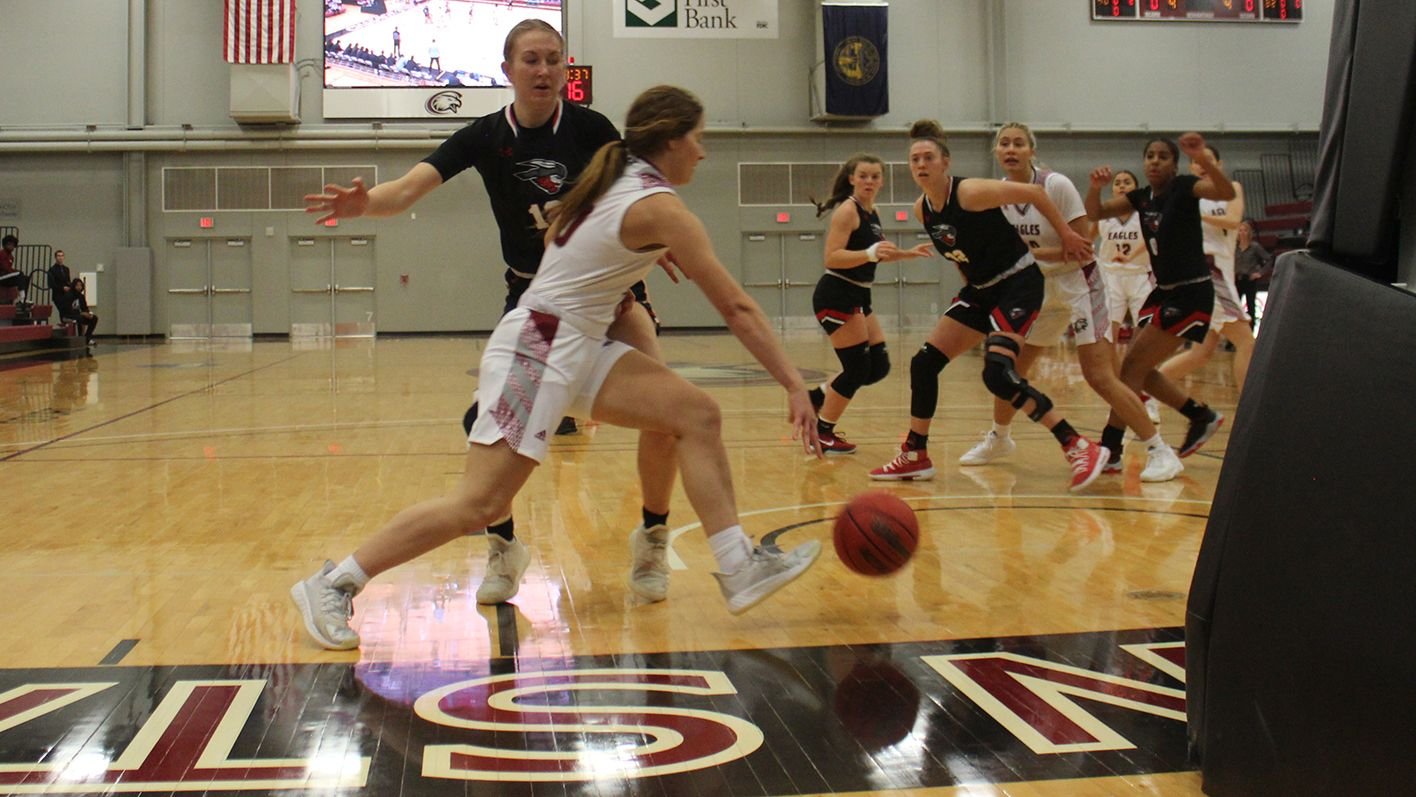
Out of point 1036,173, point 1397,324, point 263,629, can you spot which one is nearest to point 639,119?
point 263,629

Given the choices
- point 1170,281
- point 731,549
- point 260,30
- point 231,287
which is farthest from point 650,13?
point 231,287

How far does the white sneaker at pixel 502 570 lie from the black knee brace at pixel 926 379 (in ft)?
9.90

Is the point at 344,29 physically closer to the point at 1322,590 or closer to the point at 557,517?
the point at 557,517

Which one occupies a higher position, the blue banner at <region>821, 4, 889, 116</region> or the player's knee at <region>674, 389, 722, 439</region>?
the blue banner at <region>821, 4, 889, 116</region>

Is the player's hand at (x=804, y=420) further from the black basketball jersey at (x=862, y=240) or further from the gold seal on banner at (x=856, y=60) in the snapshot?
the gold seal on banner at (x=856, y=60)

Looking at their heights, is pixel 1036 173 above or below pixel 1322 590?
above

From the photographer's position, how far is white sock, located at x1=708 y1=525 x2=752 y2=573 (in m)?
3.44

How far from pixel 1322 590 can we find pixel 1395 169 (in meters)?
0.75

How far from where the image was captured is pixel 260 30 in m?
22.8

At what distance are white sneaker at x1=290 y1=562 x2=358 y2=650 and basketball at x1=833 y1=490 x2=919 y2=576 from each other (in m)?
1.44

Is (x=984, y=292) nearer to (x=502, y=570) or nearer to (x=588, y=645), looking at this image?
(x=502, y=570)

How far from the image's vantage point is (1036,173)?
6.48 meters

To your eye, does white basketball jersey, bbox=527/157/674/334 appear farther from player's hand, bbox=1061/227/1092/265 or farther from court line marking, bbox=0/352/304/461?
court line marking, bbox=0/352/304/461

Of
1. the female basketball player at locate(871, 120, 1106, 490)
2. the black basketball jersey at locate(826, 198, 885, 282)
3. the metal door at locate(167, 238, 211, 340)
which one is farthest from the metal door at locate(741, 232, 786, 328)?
the female basketball player at locate(871, 120, 1106, 490)
